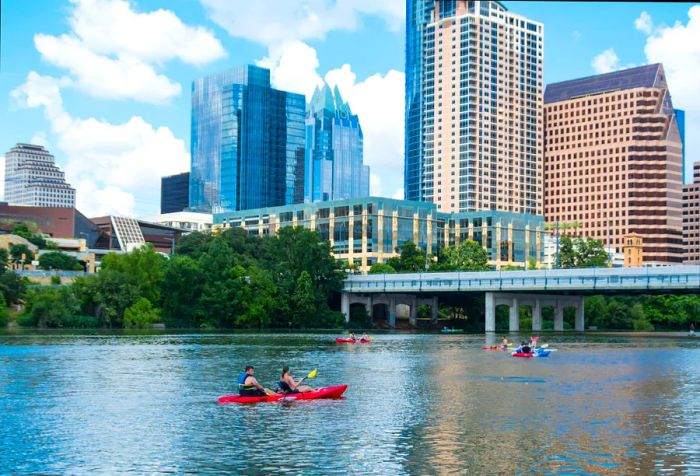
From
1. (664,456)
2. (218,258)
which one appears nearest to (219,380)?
(664,456)

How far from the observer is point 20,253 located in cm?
18175

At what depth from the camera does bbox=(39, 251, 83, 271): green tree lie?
175750 millimetres

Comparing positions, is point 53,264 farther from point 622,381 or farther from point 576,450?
point 576,450

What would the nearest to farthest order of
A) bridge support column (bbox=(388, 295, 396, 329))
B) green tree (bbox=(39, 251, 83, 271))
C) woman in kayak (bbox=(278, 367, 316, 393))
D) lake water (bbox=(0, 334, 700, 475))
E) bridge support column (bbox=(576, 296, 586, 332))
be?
lake water (bbox=(0, 334, 700, 475)) → woman in kayak (bbox=(278, 367, 316, 393)) → bridge support column (bbox=(576, 296, 586, 332)) → bridge support column (bbox=(388, 295, 396, 329)) → green tree (bbox=(39, 251, 83, 271))

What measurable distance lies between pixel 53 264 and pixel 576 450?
16017cm

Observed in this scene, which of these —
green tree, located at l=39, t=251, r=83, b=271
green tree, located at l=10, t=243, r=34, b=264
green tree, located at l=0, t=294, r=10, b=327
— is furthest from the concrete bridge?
green tree, located at l=10, t=243, r=34, b=264

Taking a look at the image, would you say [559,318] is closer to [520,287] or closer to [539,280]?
[520,287]

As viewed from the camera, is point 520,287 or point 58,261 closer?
point 520,287

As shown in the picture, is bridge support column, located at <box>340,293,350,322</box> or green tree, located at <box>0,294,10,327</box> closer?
green tree, located at <box>0,294,10,327</box>

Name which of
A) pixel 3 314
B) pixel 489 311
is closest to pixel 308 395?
pixel 3 314

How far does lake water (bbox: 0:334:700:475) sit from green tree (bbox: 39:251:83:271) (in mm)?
110100

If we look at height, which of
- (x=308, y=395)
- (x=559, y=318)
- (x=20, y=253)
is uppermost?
(x=20, y=253)

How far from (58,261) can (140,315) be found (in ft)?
165

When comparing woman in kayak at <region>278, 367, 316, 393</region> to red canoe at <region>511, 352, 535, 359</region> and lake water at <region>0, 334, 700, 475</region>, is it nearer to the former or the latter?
lake water at <region>0, 334, 700, 475</region>
